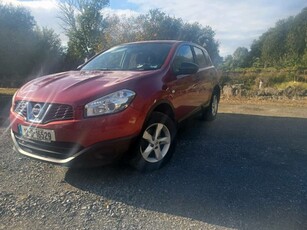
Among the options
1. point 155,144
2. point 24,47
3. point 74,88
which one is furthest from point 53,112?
point 24,47

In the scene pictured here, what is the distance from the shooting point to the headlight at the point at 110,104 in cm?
272

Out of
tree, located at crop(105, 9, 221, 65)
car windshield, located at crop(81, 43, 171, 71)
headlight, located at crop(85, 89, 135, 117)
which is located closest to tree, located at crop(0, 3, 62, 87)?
tree, located at crop(105, 9, 221, 65)

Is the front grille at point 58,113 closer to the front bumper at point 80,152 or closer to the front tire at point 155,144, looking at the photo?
the front bumper at point 80,152

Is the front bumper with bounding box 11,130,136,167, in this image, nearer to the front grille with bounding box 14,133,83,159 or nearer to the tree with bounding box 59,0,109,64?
the front grille with bounding box 14,133,83,159

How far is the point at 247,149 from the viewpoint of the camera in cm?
424

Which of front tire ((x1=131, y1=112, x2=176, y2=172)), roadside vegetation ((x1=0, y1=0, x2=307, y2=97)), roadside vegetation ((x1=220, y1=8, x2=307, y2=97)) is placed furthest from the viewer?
roadside vegetation ((x1=0, y1=0, x2=307, y2=97))

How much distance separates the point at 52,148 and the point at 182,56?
8.44 ft

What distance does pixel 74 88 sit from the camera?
2951mm

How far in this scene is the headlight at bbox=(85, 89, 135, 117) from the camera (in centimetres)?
272

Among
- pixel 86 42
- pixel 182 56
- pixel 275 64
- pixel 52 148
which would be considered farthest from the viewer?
pixel 86 42

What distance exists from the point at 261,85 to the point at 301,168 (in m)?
11.6

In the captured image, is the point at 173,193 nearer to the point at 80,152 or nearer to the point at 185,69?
the point at 80,152

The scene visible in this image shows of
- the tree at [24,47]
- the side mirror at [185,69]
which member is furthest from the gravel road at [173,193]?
the tree at [24,47]

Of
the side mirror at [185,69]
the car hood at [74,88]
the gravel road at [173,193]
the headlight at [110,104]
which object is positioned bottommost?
the gravel road at [173,193]
